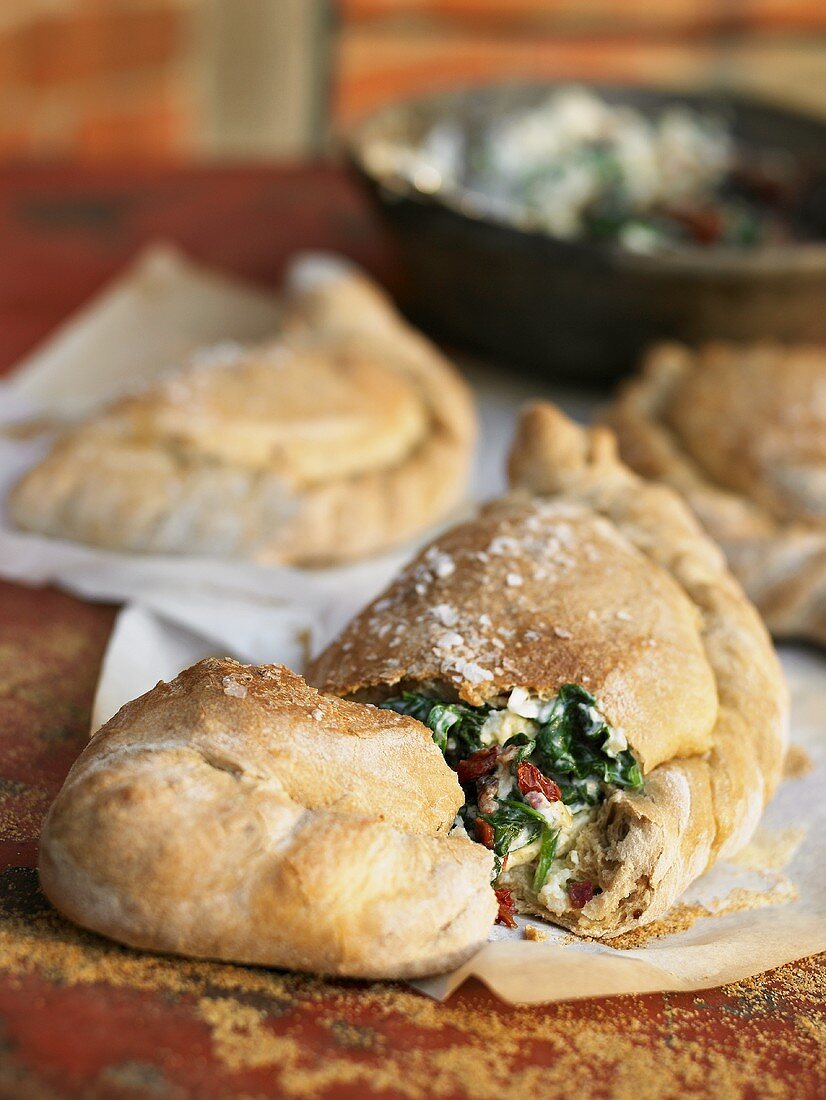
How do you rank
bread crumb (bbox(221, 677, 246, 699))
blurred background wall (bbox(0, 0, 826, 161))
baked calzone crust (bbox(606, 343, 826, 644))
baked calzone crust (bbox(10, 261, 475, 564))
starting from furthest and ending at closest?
blurred background wall (bbox(0, 0, 826, 161)) < baked calzone crust (bbox(10, 261, 475, 564)) < baked calzone crust (bbox(606, 343, 826, 644)) < bread crumb (bbox(221, 677, 246, 699))

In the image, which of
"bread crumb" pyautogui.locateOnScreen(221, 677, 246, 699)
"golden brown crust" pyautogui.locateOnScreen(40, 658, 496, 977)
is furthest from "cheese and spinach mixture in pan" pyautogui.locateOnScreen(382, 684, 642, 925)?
"bread crumb" pyautogui.locateOnScreen(221, 677, 246, 699)

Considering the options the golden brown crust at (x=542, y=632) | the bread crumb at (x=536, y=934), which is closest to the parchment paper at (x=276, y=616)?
the bread crumb at (x=536, y=934)

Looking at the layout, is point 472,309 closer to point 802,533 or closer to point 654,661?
point 802,533

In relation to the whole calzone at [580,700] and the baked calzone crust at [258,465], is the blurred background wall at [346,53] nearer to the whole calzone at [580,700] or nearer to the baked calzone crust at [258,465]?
the baked calzone crust at [258,465]

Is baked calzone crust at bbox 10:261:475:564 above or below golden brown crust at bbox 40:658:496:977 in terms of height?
below

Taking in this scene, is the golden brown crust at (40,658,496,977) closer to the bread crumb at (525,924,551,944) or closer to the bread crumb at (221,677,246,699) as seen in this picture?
the bread crumb at (221,677,246,699)

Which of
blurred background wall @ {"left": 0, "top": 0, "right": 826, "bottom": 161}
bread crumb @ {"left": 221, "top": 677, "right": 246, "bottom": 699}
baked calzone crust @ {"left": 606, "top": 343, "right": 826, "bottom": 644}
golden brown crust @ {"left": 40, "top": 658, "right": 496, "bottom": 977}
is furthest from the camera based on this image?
blurred background wall @ {"left": 0, "top": 0, "right": 826, "bottom": 161}

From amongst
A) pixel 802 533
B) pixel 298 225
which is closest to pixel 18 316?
pixel 298 225
